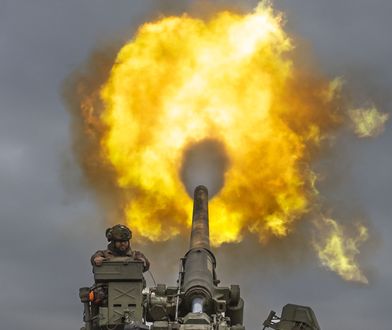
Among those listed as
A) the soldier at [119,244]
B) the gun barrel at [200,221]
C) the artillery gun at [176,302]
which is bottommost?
the artillery gun at [176,302]

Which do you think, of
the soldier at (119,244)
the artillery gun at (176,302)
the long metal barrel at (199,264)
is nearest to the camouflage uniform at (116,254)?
the soldier at (119,244)

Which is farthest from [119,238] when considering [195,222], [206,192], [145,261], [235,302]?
[206,192]

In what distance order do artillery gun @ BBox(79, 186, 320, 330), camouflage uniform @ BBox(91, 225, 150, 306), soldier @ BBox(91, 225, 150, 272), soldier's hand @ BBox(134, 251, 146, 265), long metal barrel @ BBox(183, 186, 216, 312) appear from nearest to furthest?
artillery gun @ BBox(79, 186, 320, 330) → camouflage uniform @ BBox(91, 225, 150, 306) → soldier's hand @ BBox(134, 251, 146, 265) → soldier @ BBox(91, 225, 150, 272) → long metal barrel @ BBox(183, 186, 216, 312)

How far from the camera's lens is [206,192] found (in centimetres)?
2945

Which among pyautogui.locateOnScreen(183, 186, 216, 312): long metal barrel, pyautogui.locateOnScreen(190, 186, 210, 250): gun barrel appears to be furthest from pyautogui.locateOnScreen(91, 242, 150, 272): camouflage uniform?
pyautogui.locateOnScreen(190, 186, 210, 250): gun barrel

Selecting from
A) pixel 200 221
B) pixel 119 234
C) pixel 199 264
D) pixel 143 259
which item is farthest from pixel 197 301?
pixel 200 221

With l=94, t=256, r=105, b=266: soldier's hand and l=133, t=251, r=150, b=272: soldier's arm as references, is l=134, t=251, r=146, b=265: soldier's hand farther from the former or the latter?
l=94, t=256, r=105, b=266: soldier's hand

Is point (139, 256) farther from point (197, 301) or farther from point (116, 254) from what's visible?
point (197, 301)

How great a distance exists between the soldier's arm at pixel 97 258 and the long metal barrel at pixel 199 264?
288cm

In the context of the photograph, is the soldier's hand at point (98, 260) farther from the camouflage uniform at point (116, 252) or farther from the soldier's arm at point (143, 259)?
the soldier's arm at point (143, 259)

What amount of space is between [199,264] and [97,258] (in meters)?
4.52

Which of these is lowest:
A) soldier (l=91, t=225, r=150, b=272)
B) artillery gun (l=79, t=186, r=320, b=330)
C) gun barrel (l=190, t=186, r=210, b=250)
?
artillery gun (l=79, t=186, r=320, b=330)

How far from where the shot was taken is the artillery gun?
764 inches

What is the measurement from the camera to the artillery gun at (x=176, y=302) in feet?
63.7
